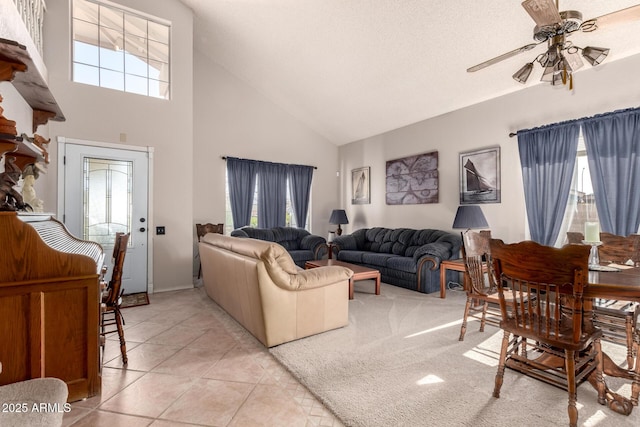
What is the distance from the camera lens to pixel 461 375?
85.8 inches

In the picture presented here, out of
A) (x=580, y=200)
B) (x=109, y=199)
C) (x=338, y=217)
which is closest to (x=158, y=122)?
(x=109, y=199)

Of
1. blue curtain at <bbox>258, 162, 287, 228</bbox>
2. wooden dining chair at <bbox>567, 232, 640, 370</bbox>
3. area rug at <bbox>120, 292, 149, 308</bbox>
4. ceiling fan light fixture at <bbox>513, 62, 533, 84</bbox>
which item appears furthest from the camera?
blue curtain at <bbox>258, 162, 287, 228</bbox>

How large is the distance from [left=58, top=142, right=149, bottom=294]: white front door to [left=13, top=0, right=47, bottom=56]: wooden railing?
4.01ft

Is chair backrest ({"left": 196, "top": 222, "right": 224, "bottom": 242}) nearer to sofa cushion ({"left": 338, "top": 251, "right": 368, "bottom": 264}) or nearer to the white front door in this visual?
the white front door

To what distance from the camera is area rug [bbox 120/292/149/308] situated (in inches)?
153

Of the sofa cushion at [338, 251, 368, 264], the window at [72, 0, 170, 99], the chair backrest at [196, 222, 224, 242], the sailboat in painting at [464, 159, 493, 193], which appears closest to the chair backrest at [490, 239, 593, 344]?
the sailboat in painting at [464, 159, 493, 193]

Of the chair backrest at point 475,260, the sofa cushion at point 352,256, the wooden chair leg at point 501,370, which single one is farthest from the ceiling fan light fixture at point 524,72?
the sofa cushion at point 352,256

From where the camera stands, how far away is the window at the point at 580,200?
3.74 m

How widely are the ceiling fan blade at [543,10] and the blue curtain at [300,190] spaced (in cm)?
524

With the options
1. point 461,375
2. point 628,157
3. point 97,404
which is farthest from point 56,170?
point 628,157

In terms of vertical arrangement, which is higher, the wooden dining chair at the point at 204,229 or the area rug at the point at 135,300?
the wooden dining chair at the point at 204,229

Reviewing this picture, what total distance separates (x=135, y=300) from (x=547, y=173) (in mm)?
5716

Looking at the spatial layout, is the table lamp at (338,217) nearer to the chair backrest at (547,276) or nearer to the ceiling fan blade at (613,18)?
the chair backrest at (547,276)

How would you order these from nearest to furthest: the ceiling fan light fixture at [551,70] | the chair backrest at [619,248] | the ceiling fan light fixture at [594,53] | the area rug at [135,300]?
the ceiling fan light fixture at [594,53] → the ceiling fan light fixture at [551,70] → the chair backrest at [619,248] → the area rug at [135,300]
